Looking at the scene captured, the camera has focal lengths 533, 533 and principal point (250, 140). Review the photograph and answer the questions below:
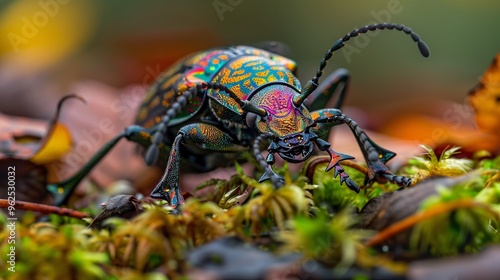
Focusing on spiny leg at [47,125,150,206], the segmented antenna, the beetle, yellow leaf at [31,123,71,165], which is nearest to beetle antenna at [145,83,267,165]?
the beetle

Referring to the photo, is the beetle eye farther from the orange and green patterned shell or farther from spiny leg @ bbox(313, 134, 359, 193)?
spiny leg @ bbox(313, 134, 359, 193)

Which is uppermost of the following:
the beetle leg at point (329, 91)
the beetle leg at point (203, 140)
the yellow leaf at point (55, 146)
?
the beetle leg at point (329, 91)

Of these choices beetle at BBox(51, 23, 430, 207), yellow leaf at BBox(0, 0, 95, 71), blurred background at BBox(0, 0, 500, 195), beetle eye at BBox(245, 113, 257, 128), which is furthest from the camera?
blurred background at BBox(0, 0, 500, 195)

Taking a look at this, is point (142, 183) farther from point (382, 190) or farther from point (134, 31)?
point (134, 31)

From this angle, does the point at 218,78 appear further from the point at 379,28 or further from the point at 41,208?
the point at 41,208

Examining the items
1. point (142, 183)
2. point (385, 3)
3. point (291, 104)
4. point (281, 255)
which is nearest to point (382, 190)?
point (291, 104)

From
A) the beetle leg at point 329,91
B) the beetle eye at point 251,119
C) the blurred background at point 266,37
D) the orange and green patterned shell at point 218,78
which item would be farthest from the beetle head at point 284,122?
the blurred background at point 266,37

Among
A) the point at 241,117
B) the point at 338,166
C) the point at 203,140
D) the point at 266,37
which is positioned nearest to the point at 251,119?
the point at 241,117

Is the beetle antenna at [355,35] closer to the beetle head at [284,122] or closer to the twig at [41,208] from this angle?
the beetle head at [284,122]
